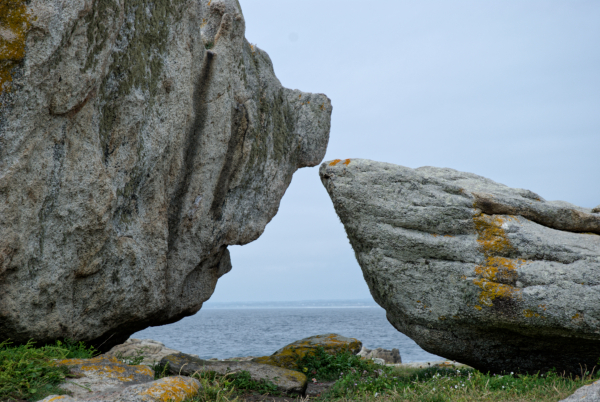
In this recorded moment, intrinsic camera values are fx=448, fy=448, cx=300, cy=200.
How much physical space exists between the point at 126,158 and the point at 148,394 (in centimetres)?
587

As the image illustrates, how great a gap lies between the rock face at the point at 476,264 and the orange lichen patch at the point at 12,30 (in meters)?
7.72

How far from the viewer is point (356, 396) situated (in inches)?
372

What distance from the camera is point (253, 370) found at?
1106 cm

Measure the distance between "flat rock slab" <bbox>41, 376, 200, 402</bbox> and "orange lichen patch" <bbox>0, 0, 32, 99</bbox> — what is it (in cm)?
545

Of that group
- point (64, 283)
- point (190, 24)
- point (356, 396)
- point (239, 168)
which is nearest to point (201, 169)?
point (239, 168)

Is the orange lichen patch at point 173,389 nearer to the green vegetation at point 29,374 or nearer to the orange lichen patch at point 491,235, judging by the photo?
the green vegetation at point 29,374

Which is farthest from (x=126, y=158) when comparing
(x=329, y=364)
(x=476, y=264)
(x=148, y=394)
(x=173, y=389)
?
(x=476, y=264)

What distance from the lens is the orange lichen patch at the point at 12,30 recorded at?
7.87 meters

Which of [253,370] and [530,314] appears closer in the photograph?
[530,314]

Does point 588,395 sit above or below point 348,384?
above

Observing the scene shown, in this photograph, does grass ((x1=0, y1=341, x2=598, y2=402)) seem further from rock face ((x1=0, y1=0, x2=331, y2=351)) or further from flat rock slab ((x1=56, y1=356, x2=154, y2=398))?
rock face ((x1=0, y1=0, x2=331, y2=351))

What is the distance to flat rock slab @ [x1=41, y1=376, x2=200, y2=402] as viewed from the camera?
6589 mm

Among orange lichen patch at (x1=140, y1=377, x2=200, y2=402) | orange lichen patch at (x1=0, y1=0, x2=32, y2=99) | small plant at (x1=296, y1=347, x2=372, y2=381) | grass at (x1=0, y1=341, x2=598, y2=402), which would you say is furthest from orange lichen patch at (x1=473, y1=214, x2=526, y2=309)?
orange lichen patch at (x1=0, y1=0, x2=32, y2=99)

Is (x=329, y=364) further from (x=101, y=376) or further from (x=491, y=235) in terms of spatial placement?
(x=101, y=376)
